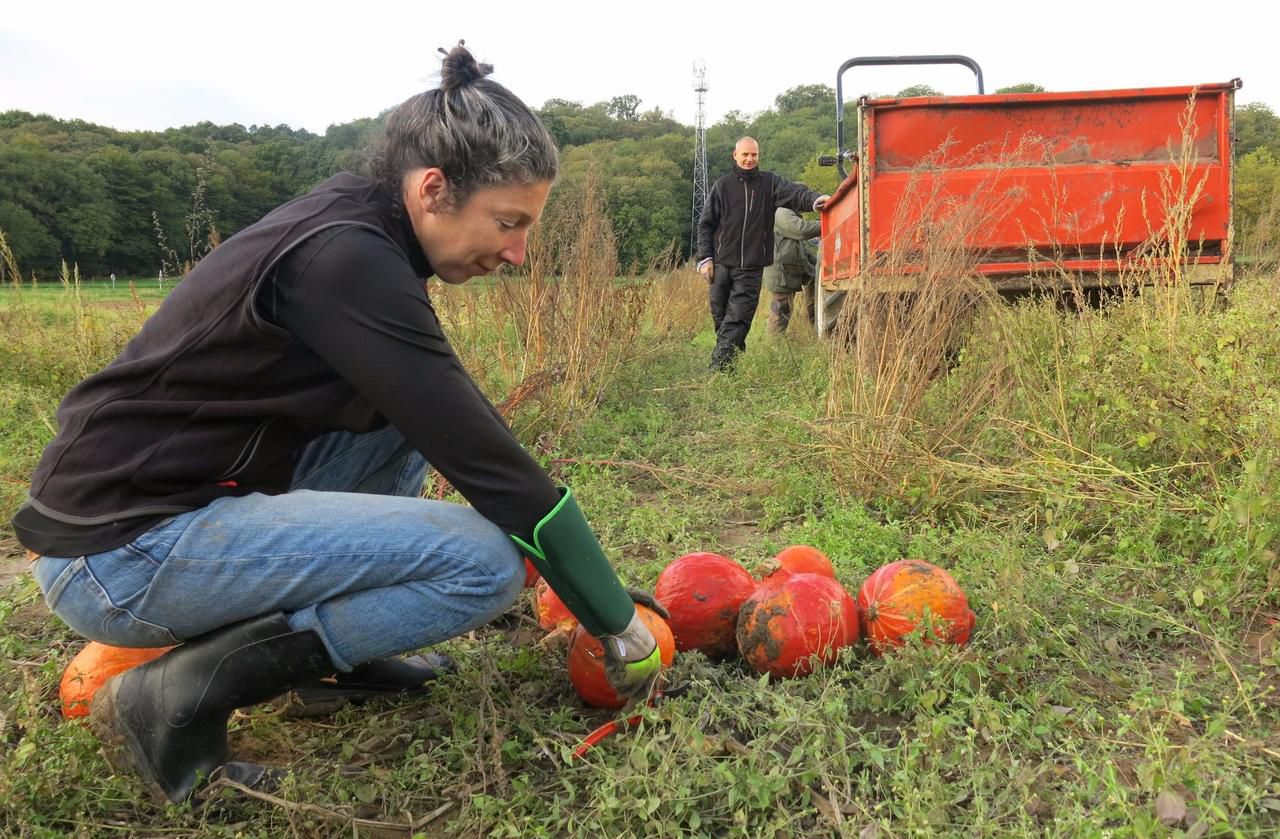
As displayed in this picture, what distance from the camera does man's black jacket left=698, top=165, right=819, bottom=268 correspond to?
28.1 feet

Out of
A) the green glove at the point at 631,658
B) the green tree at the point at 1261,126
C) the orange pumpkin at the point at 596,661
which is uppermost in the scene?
the green tree at the point at 1261,126

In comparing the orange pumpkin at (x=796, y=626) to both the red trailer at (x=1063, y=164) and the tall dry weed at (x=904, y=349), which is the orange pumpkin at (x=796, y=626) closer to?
the tall dry weed at (x=904, y=349)

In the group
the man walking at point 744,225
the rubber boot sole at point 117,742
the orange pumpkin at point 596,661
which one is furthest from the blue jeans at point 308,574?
the man walking at point 744,225

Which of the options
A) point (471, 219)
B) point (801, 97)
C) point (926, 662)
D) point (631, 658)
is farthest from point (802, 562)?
point (801, 97)

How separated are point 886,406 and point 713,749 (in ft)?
7.99

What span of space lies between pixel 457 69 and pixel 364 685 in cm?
163

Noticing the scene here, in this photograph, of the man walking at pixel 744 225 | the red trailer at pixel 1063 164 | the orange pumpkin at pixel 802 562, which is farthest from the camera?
the man walking at pixel 744 225

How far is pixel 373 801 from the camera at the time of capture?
197 cm

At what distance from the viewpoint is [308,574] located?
1.92m

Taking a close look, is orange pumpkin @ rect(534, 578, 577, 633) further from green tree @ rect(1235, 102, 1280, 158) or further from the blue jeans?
green tree @ rect(1235, 102, 1280, 158)

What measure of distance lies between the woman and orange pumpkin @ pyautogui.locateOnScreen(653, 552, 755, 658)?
1.60ft

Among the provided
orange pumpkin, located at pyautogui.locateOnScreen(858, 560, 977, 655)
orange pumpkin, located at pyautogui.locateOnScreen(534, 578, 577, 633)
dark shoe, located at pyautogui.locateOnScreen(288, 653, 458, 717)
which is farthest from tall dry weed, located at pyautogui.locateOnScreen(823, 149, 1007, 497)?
dark shoe, located at pyautogui.locateOnScreen(288, 653, 458, 717)

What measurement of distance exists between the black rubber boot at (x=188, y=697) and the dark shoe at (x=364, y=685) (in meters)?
0.42

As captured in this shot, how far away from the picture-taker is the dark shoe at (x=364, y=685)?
2.37 m
